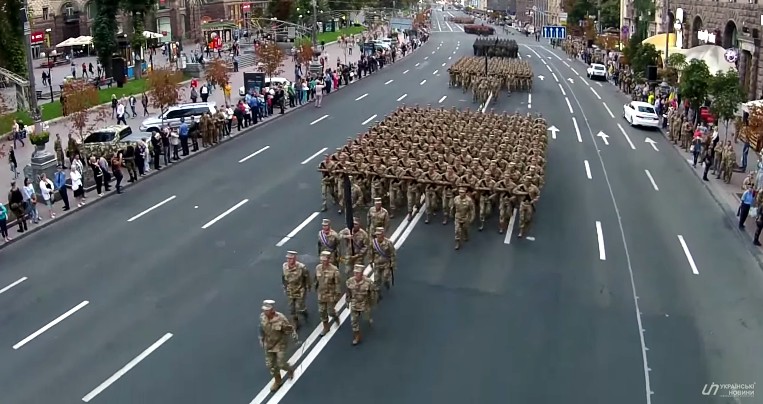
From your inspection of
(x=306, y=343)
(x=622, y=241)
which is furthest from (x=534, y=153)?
(x=306, y=343)

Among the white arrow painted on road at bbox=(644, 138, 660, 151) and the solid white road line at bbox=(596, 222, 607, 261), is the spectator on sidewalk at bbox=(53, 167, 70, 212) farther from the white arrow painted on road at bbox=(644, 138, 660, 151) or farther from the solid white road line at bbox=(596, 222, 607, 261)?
the white arrow painted on road at bbox=(644, 138, 660, 151)

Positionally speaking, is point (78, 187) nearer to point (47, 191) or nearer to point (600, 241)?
point (47, 191)

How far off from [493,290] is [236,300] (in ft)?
18.0

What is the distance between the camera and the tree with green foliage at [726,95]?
3109 centimetres

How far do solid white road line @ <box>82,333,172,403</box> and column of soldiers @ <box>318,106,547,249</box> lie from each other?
6.07 meters

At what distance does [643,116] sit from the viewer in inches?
1492

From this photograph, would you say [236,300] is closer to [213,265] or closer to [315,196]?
[213,265]

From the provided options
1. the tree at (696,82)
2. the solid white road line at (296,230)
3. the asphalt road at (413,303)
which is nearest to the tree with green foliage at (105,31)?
the asphalt road at (413,303)

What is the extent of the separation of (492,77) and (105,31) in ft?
83.8

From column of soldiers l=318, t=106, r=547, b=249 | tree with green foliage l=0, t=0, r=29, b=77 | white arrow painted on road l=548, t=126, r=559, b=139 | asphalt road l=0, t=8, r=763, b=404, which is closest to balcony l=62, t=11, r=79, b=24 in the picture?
tree with green foliage l=0, t=0, r=29, b=77

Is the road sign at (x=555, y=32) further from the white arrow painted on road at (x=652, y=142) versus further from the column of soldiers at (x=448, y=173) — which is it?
the column of soldiers at (x=448, y=173)

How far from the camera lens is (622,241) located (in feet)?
67.3

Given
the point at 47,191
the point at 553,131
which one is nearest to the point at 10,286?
the point at 47,191

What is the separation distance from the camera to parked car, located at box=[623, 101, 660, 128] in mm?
37844
